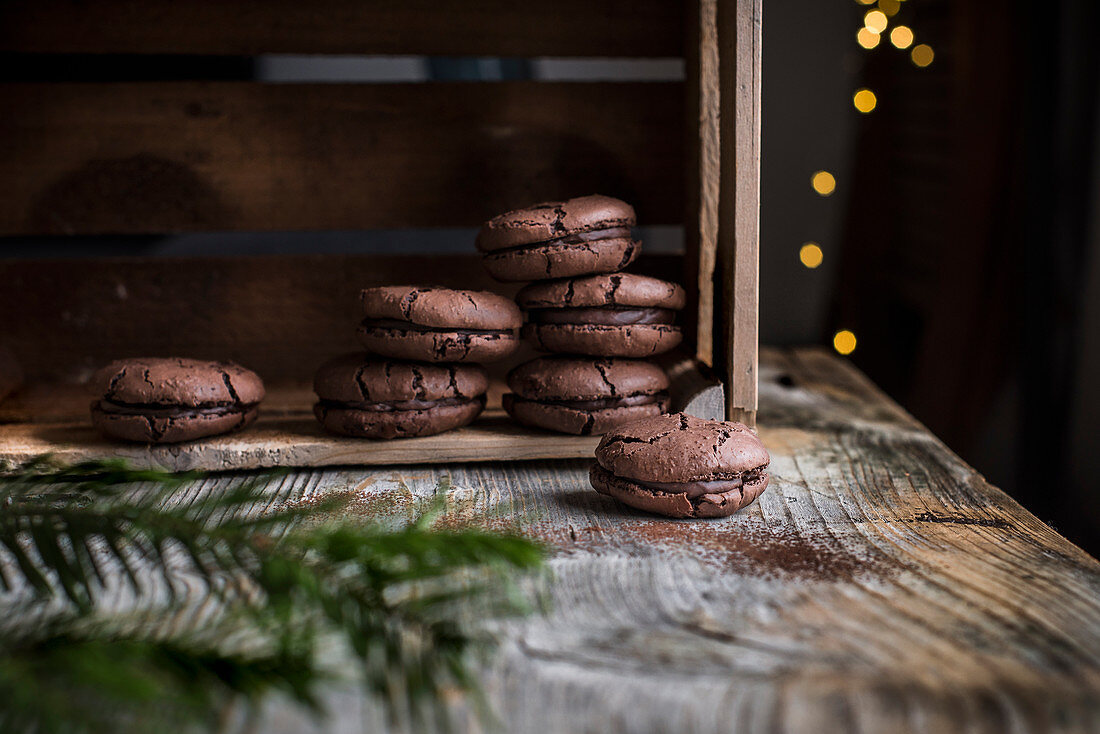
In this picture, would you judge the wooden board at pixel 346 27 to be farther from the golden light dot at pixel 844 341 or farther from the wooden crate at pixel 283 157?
the golden light dot at pixel 844 341

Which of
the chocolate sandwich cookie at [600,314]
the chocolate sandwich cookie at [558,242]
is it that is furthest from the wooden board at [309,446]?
the chocolate sandwich cookie at [558,242]

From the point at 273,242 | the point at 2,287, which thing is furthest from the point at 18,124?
the point at 273,242

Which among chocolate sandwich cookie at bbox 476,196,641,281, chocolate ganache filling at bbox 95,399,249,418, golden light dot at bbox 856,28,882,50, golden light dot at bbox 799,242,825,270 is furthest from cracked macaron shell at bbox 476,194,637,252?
golden light dot at bbox 856,28,882,50

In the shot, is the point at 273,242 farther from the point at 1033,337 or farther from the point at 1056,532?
the point at 1033,337

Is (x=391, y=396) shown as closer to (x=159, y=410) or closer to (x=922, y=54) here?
(x=159, y=410)

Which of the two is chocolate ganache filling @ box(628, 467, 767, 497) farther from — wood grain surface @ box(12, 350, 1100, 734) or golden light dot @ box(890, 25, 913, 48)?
golden light dot @ box(890, 25, 913, 48)

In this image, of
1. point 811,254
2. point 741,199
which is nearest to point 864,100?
point 811,254
